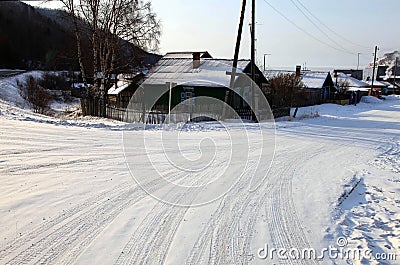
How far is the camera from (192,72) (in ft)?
87.0

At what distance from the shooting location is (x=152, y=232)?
4.62 meters

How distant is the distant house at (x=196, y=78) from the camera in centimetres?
2467

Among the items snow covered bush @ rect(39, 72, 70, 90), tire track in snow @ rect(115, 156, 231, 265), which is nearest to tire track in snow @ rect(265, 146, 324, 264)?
tire track in snow @ rect(115, 156, 231, 265)

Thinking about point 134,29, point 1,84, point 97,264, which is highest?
point 134,29

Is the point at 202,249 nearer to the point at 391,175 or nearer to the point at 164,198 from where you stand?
the point at 164,198

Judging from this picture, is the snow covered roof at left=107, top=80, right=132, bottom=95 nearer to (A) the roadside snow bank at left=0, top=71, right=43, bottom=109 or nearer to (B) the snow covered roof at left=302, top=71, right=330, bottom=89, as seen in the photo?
(A) the roadside snow bank at left=0, top=71, right=43, bottom=109

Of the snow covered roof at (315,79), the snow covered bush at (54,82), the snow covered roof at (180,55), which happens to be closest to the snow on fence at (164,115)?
the snow covered roof at (180,55)

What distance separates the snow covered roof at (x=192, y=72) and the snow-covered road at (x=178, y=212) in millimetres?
15887

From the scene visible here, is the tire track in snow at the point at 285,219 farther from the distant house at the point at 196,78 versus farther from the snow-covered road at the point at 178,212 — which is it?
the distant house at the point at 196,78

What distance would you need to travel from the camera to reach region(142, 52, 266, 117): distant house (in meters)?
24.7

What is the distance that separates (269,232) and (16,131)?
10.3 m

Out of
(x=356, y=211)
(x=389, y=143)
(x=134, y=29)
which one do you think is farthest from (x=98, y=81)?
(x=356, y=211)

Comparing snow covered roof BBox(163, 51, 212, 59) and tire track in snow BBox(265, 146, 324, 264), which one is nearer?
tire track in snow BBox(265, 146, 324, 264)

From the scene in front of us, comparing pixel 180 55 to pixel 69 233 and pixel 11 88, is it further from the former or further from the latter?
pixel 69 233
